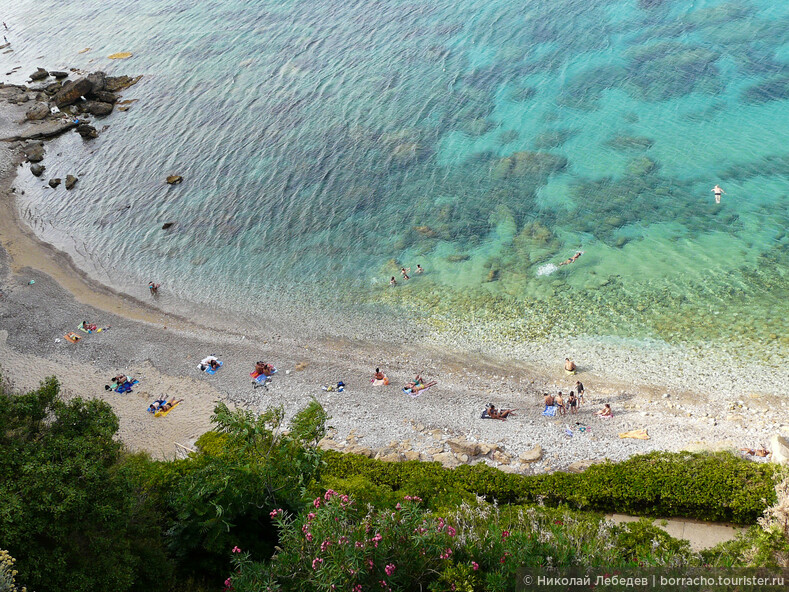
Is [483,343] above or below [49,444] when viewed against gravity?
below

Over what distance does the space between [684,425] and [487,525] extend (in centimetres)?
1605

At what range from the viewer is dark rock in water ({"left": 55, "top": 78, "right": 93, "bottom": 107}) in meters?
71.7

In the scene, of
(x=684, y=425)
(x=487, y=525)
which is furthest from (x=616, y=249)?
(x=487, y=525)

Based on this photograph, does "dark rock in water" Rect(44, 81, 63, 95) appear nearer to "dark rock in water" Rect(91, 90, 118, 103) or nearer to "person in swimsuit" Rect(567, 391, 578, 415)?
"dark rock in water" Rect(91, 90, 118, 103)

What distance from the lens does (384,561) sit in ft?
47.9

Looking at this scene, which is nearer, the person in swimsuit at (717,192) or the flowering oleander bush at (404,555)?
the flowering oleander bush at (404,555)

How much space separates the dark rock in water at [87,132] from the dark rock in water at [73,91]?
781cm

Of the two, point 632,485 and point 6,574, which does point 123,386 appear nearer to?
point 6,574

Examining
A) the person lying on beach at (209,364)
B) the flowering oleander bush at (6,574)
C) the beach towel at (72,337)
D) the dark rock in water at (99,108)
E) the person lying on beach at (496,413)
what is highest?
the flowering oleander bush at (6,574)

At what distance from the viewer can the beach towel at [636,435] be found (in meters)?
29.6

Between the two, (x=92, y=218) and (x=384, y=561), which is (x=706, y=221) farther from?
(x=92, y=218)

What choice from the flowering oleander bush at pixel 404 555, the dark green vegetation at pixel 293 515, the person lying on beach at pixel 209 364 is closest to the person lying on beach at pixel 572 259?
the dark green vegetation at pixel 293 515

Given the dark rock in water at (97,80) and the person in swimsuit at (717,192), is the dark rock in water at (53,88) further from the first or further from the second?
the person in swimsuit at (717,192)

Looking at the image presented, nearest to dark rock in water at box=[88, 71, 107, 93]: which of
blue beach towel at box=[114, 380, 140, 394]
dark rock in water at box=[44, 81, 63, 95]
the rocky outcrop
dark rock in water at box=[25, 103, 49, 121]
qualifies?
dark rock in water at box=[44, 81, 63, 95]
